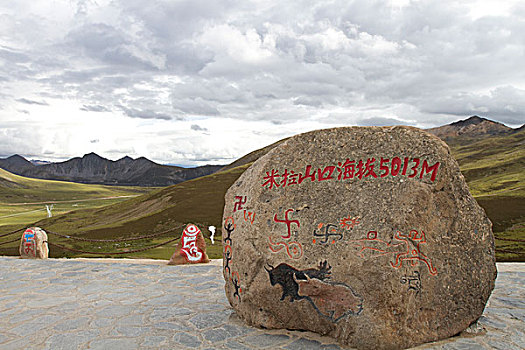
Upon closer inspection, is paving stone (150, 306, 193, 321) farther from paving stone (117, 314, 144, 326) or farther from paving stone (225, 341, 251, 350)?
paving stone (225, 341, 251, 350)

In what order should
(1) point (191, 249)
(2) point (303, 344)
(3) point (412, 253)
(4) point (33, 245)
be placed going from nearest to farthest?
(3) point (412, 253) < (2) point (303, 344) < (1) point (191, 249) < (4) point (33, 245)

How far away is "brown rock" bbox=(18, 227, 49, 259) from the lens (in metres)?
14.6

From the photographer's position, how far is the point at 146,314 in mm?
7922

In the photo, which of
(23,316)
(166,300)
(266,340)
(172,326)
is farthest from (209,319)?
(23,316)

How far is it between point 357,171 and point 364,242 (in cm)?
126

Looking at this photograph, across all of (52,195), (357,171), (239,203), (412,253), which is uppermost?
(52,195)

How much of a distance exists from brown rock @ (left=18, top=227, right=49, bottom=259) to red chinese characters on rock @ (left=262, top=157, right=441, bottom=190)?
453 inches

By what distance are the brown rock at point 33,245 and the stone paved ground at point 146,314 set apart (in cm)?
231

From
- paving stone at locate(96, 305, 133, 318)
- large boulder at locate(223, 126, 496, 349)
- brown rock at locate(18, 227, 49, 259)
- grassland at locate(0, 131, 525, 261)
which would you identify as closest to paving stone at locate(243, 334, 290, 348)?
large boulder at locate(223, 126, 496, 349)

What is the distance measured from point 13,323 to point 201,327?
370 cm

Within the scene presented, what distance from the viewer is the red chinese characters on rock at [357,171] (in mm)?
6438

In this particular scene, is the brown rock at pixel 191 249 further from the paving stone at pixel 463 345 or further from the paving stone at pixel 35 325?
the paving stone at pixel 463 345

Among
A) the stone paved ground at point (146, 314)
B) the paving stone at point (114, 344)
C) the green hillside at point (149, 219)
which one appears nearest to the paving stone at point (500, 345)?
the stone paved ground at point (146, 314)

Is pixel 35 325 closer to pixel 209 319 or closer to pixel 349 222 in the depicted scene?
pixel 209 319
